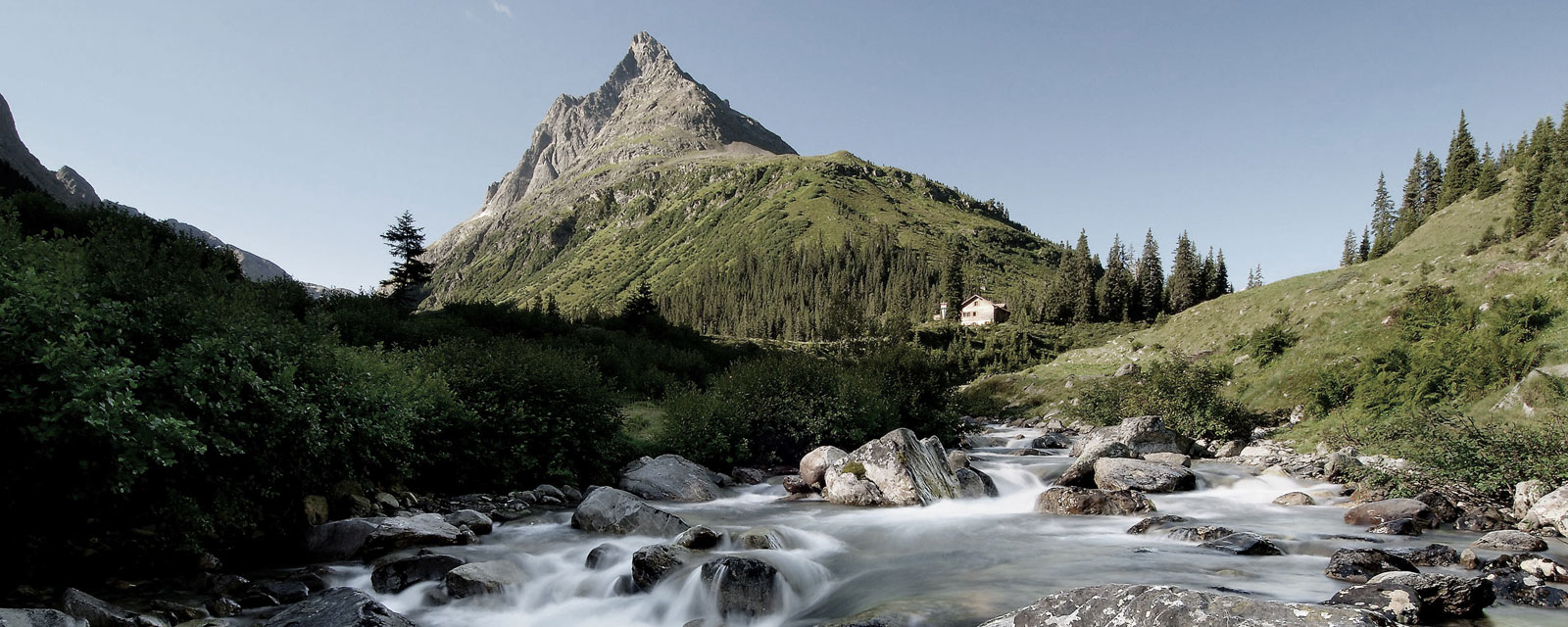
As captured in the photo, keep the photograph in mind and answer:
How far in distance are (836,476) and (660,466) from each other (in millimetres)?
5579

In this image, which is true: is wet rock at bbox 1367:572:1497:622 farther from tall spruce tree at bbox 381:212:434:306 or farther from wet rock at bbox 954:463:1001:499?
tall spruce tree at bbox 381:212:434:306

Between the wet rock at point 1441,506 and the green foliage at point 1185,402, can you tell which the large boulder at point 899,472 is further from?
the green foliage at point 1185,402

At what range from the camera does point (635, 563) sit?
35.7 feet

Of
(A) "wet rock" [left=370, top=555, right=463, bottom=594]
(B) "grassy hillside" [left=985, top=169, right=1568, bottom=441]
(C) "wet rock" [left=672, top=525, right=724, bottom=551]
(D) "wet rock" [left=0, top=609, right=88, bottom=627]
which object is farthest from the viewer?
(B) "grassy hillside" [left=985, top=169, right=1568, bottom=441]

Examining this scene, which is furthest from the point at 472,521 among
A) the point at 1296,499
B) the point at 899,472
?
the point at 1296,499

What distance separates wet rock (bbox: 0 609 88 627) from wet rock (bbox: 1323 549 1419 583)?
16.1m

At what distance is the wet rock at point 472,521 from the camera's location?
1370 centimetres

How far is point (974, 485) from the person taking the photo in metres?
19.8

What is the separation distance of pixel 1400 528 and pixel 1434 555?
9.35ft

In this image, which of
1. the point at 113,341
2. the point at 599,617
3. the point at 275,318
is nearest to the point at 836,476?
the point at 599,617

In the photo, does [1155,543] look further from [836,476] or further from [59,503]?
[59,503]

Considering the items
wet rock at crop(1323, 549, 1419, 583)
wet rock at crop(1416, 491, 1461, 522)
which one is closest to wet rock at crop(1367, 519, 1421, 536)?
wet rock at crop(1416, 491, 1461, 522)

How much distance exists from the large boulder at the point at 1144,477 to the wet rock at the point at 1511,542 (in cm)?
793

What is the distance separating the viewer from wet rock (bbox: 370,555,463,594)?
10320mm
